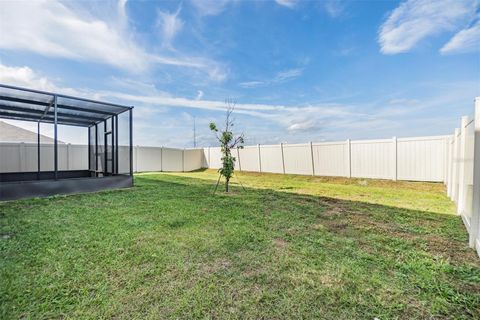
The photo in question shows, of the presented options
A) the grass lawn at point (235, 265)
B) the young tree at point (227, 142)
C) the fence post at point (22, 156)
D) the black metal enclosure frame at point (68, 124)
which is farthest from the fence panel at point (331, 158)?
the fence post at point (22, 156)

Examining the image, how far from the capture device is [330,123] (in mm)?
10844

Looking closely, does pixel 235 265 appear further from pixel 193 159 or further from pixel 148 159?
pixel 193 159

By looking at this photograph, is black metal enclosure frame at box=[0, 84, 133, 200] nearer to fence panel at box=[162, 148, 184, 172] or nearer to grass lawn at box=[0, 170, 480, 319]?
grass lawn at box=[0, 170, 480, 319]

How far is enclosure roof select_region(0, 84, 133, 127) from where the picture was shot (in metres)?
5.53

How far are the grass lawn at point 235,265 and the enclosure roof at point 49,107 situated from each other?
10.0 ft

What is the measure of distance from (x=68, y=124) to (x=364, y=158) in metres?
12.0

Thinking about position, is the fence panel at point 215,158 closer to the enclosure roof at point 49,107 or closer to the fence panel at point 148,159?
the fence panel at point 148,159

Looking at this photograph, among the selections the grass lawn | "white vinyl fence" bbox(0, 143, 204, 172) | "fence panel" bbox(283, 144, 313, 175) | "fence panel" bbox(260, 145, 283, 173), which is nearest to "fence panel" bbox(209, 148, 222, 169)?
"white vinyl fence" bbox(0, 143, 204, 172)

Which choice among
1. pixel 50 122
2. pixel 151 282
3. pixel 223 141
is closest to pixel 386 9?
pixel 223 141

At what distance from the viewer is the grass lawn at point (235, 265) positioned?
157 centimetres

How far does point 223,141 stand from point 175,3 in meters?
4.13

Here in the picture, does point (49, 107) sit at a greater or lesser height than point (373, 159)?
greater

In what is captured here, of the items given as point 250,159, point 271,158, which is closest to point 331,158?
point 271,158

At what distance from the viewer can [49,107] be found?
6.58 meters
